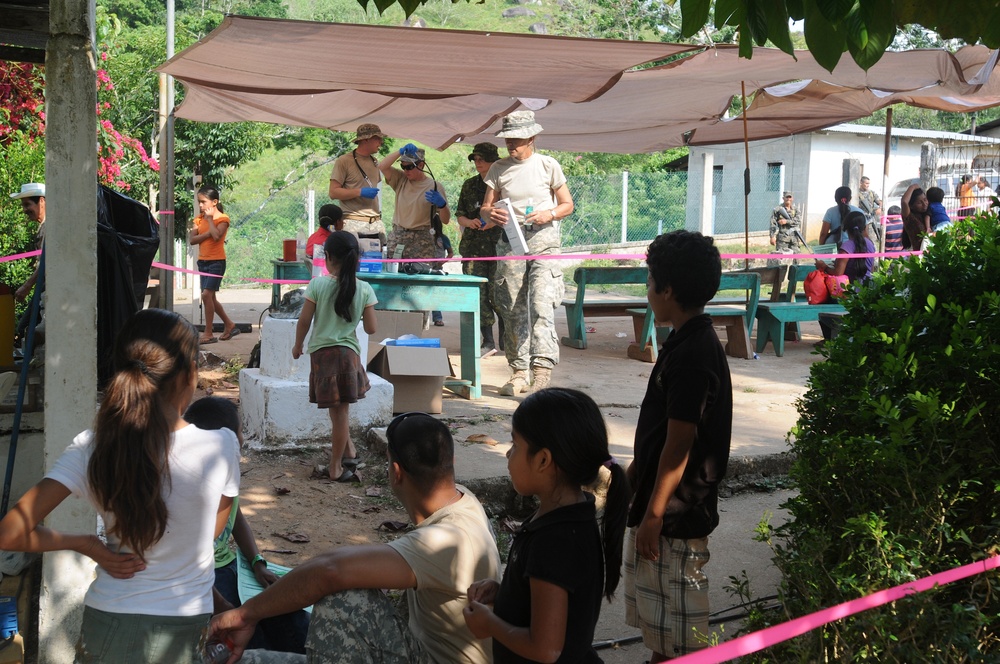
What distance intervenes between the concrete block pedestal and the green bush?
3680 millimetres

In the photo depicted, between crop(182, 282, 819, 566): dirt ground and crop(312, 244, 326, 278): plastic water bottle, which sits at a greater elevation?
crop(312, 244, 326, 278): plastic water bottle

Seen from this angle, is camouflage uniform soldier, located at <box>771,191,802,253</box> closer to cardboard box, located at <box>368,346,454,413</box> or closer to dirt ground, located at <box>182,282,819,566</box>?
dirt ground, located at <box>182,282,819,566</box>

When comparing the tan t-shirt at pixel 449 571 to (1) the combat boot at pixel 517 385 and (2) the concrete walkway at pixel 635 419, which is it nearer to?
(2) the concrete walkway at pixel 635 419

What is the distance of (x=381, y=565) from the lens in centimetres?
233

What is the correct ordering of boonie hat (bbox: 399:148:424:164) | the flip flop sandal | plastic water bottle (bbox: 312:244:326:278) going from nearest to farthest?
the flip flop sandal
plastic water bottle (bbox: 312:244:326:278)
boonie hat (bbox: 399:148:424:164)

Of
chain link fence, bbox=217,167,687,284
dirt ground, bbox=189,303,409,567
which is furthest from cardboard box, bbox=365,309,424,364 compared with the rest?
chain link fence, bbox=217,167,687,284

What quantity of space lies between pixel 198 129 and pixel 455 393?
517 inches

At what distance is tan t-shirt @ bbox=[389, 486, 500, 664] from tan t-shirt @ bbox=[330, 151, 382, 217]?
6.92 m

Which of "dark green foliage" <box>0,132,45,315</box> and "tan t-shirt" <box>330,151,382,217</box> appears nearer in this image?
"dark green foliage" <box>0,132,45,315</box>

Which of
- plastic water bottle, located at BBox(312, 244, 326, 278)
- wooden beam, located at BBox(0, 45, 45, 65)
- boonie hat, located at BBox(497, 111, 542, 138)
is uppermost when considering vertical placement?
boonie hat, located at BBox(497, 111, 542, 138)

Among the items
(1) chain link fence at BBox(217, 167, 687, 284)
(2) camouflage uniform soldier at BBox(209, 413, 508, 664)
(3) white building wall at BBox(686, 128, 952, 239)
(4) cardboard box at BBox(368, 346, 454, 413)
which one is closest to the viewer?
(2) camouflage uniform soldier at BBox(209, 413, 508, 664)

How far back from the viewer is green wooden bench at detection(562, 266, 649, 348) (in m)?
10.4

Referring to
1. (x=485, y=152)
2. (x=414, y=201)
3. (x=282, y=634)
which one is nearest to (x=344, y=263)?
(x=282, y=634)

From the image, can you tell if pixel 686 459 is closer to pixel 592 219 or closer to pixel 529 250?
pixel 529 250
